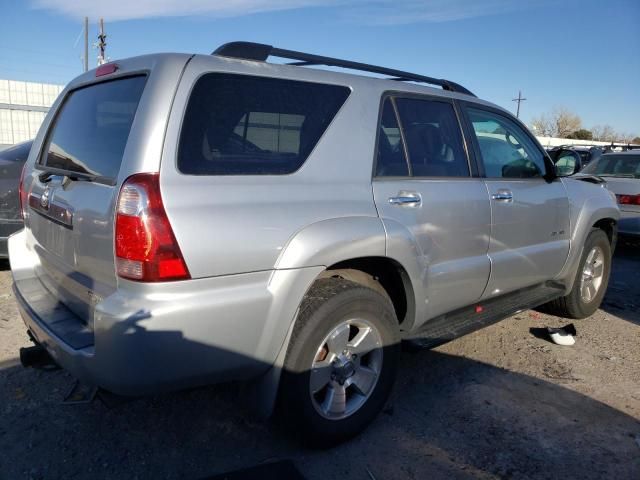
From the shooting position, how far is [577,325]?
494 cm

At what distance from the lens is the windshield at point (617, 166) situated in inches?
332

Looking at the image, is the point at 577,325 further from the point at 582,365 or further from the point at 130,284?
the point at 130,284

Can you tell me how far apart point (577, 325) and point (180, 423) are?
373 centimetres

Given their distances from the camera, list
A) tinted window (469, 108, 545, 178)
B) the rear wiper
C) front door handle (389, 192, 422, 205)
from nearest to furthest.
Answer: the rear wiper < front door handle (389, 192, 422, 205) < tinted window (469, 108, 545, 178)

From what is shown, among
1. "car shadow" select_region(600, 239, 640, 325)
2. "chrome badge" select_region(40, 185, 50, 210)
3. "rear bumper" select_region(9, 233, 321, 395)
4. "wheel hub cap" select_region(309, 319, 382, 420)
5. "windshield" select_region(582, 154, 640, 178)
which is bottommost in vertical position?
"car shadow" select_region(600, 239, 640, 325)

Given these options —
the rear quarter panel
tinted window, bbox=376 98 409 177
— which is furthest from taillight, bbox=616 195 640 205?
tinted window, bbox=376 98 409 177

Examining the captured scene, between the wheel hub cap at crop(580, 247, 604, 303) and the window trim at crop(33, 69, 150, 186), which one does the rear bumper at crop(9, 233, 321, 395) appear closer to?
the window trim at crop(33, 69, 150, 186)

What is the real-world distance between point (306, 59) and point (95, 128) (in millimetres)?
1184

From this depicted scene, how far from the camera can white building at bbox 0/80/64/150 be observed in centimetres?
2331

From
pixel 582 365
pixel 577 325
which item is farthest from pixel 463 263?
pixel 577 325

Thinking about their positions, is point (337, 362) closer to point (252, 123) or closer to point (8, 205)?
point (252, 123)

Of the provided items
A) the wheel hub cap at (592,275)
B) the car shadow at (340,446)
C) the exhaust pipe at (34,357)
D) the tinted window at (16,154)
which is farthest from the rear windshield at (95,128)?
the wheel hub cap at (592,275)

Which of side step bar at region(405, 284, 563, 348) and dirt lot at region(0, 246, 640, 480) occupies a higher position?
side step bar at region(405, 284, 563, 348)

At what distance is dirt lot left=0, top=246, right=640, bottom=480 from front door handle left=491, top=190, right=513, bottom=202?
4.10 ft
